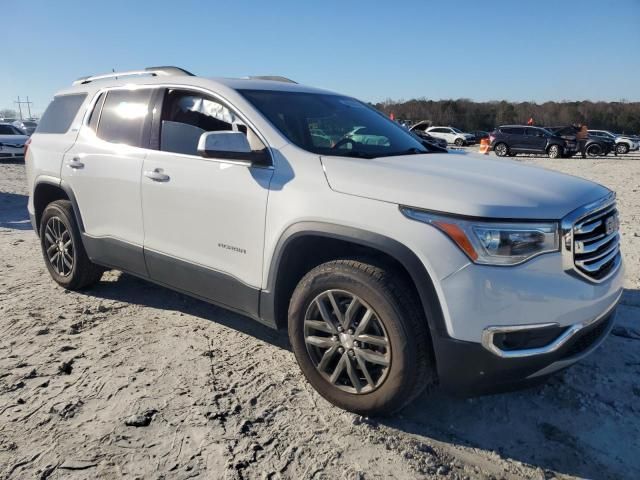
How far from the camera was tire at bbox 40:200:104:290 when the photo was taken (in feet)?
14.4

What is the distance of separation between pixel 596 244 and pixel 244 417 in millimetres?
2064

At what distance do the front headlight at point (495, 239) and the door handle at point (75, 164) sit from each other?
3.19 meters

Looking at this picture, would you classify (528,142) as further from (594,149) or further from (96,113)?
(96,113)

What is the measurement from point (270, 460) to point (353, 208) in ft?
4.26

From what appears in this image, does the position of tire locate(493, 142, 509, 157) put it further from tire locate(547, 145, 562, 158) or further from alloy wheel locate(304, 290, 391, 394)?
alloy wheel locate(304, 290, 391, 394)

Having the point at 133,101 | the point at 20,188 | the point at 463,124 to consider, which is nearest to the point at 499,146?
the point at 20,188

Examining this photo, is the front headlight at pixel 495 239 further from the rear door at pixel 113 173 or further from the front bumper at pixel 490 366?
the rear door at pixel 113 173

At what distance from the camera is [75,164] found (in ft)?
13.8

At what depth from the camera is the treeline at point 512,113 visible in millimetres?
64438

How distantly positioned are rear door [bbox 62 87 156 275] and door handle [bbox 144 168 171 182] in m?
0.15

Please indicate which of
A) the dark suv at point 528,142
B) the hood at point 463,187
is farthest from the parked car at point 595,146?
the hood at point 463,187

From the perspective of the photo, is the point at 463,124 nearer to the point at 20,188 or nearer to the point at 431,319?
the point at 20,188

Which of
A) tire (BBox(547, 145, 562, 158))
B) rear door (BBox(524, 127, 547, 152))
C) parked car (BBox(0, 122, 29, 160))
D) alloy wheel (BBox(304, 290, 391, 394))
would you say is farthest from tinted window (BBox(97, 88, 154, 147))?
rear door (BBox(524, 127, 547, 152))

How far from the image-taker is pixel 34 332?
382 centimetres
